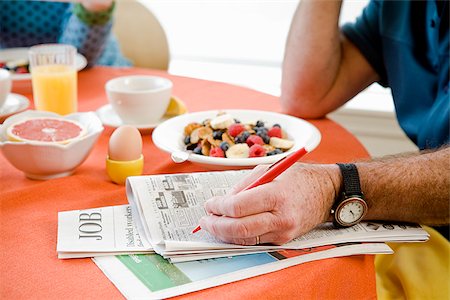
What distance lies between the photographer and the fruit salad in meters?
1.06

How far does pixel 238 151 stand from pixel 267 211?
0.28 m

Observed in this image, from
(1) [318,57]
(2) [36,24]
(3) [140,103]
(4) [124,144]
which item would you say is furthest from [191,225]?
(2) [36,24]

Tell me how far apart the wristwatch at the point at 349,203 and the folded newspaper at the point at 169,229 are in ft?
0.04

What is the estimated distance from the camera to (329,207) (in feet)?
2.90

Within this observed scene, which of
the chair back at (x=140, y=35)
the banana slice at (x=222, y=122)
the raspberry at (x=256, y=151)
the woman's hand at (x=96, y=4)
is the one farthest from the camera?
the chair back at (x=140, y=35)

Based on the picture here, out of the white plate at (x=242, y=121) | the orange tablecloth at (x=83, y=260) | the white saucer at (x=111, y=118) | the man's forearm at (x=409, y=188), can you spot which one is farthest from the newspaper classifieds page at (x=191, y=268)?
the white saucer at (x=111, y=118)

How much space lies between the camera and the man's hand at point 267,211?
779mm

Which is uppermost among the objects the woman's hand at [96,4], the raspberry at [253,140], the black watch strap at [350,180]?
the woman's hand at [96,4]

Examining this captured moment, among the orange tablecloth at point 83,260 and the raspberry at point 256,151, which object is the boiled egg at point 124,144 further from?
the raspberry at point 256,151

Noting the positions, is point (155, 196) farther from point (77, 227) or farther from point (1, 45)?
point (1, 45)

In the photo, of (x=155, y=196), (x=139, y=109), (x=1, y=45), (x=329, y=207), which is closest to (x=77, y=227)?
(x=155, y=196)

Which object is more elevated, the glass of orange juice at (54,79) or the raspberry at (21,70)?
the glass of orange juice at (54,79)

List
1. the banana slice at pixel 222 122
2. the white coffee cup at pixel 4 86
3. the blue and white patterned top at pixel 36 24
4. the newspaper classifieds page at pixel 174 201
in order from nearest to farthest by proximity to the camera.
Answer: the newspaper classifieds page at pixel 174 201 → the banana slice at pixel 222 122 → the white coffee cup at pixel 4 86 → the blue and white patterned top at pixel 36 24

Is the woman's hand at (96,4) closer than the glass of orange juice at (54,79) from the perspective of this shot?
No
